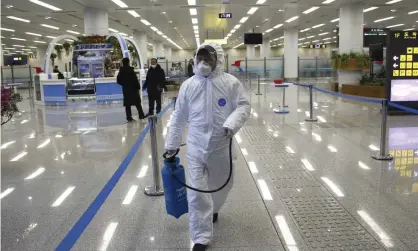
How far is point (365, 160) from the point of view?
600 cm

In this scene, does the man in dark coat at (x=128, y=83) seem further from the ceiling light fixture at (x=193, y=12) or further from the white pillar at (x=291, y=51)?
the white pillar at (x=291, y=51)

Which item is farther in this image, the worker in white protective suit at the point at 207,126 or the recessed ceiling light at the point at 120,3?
the recessed ceiling light at the point at 120,3

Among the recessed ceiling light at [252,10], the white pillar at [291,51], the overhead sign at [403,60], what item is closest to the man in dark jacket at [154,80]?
the overhead sign at [403,60]

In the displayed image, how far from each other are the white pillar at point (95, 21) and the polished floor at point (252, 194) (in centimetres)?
1147

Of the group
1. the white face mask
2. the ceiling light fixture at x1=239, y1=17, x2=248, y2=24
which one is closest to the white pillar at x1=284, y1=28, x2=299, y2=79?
the ceiling light fixture at x1=239, y1=17, x2=248, y2=24

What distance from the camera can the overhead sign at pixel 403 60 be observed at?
10.0 meters

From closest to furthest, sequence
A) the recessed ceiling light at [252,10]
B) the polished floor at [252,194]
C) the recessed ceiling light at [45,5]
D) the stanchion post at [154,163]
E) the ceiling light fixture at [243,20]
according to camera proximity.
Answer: the polished floor at [252,194]
the stanchion post at [154,163]
the recessed ceiling light at [45,5]
the recessed ceiling light at [252,10]
the ceiling light fixture at [243,20]

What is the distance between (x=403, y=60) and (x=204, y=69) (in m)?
8.67

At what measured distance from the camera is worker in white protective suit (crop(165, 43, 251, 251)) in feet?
10.5

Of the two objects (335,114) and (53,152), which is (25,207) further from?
(335,114)

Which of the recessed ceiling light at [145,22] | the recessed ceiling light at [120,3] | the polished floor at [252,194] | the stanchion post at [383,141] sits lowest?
the polished floor at [252,194]

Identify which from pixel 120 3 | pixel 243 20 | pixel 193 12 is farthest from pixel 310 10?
pixel 120 3

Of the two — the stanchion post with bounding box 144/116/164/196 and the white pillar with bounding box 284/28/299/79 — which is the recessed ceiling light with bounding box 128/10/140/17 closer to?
the white pillar with bounding box 284/28/299/79

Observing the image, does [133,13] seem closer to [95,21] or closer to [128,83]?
[95,21]
